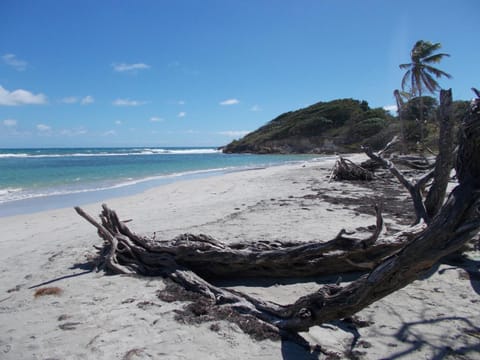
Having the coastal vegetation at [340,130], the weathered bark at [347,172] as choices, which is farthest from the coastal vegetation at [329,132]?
the weathered bark at [347,172]

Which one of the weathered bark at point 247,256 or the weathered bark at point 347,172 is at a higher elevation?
the weathered bark at point 347,172

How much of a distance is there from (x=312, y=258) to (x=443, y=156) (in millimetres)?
2422

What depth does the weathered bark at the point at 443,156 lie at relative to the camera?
4.49 m

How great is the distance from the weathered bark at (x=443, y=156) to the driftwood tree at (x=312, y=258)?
812 mm

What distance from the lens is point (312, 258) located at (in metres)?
4.37

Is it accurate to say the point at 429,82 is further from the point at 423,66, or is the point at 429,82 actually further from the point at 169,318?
the point at 169,318

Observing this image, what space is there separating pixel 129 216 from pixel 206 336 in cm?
677

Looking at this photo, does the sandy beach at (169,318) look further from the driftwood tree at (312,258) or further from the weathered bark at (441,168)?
the weathered bark at (441,168)

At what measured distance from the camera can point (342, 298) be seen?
114 inches

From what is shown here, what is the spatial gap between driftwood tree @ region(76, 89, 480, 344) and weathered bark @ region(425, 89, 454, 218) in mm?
812

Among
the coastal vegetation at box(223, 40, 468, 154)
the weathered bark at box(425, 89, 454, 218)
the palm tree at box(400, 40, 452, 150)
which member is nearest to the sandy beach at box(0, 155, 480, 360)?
the weathered bark at box(425, 89, 454, 218)

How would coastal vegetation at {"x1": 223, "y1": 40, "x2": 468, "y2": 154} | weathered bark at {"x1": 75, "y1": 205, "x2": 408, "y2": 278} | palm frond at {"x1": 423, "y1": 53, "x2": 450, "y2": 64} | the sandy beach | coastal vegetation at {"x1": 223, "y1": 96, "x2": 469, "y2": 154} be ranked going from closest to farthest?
the sandy beach
weathered bark at {"x1": 75, "y1": 205, "x2": 408, "y2": 278}
palm frond at {"x1": 423, "y1": 53, "x2": 450, "y2": 64}
coastal vegetation at {"x1": 223, "y1": 40, "x2": 468, "y2": 154}
coastal vegetation at {"x1": 223, "y1": 96, "x2": 469, "y2": 154}

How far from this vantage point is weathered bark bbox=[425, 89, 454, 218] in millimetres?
4492

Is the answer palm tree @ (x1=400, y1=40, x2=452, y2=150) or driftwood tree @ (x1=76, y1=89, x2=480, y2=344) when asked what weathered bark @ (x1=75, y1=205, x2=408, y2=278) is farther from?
palm tree @ (x1=400, y1=40, x2=452, y2=150)
